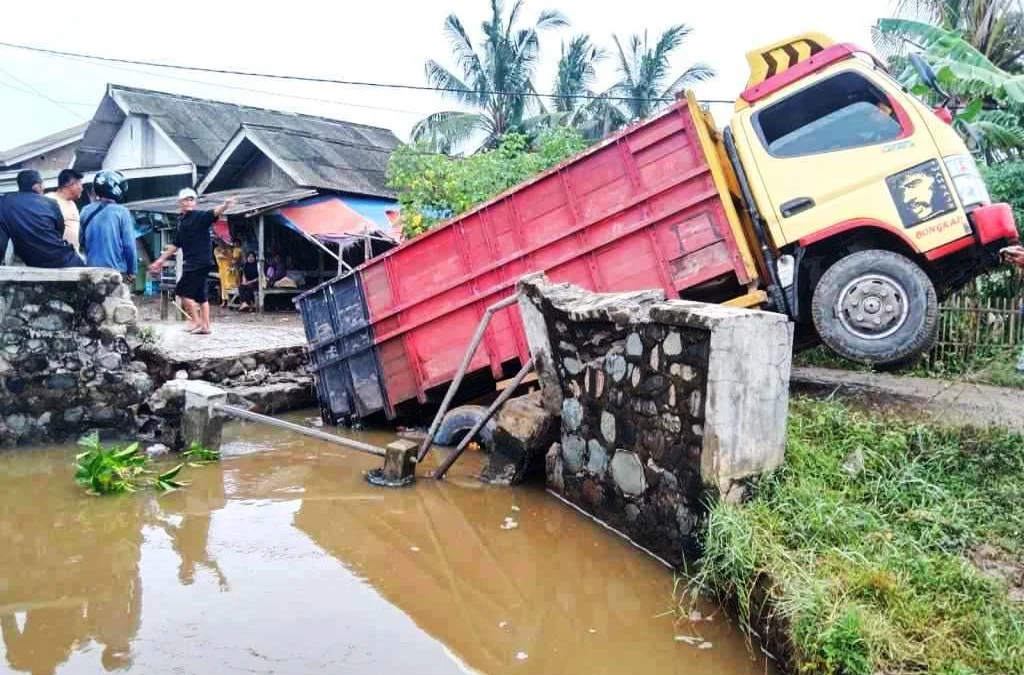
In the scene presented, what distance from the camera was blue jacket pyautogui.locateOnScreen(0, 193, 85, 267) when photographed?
23.0 ft

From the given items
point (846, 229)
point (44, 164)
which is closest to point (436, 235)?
point (846, 229)

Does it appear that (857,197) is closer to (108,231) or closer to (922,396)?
(922,396)

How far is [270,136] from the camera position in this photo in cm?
1733

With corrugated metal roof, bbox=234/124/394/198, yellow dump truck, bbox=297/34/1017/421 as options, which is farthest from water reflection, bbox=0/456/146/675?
corrugated metal roof, bbox=234/124/394/198

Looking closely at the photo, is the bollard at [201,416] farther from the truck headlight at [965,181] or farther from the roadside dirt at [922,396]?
the truck headlight at [965,181]

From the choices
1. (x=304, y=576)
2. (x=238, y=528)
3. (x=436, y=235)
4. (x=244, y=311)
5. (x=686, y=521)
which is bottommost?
(x=686, y=521)

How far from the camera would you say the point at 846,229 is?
6.09 m

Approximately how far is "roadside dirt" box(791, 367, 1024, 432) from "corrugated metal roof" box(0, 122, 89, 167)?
72.4 feet

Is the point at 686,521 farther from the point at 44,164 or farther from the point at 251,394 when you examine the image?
the point at 44,164

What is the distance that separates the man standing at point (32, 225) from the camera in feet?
23.0

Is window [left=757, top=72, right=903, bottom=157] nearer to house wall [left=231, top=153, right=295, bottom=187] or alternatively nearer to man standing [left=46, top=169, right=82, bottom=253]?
man standing [left=46, top=169, right=82, bottom=253]

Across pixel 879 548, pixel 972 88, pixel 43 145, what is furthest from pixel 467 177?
pixel 43 145

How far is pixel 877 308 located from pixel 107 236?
722 centimetres

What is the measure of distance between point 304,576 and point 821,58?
18.3 feet
